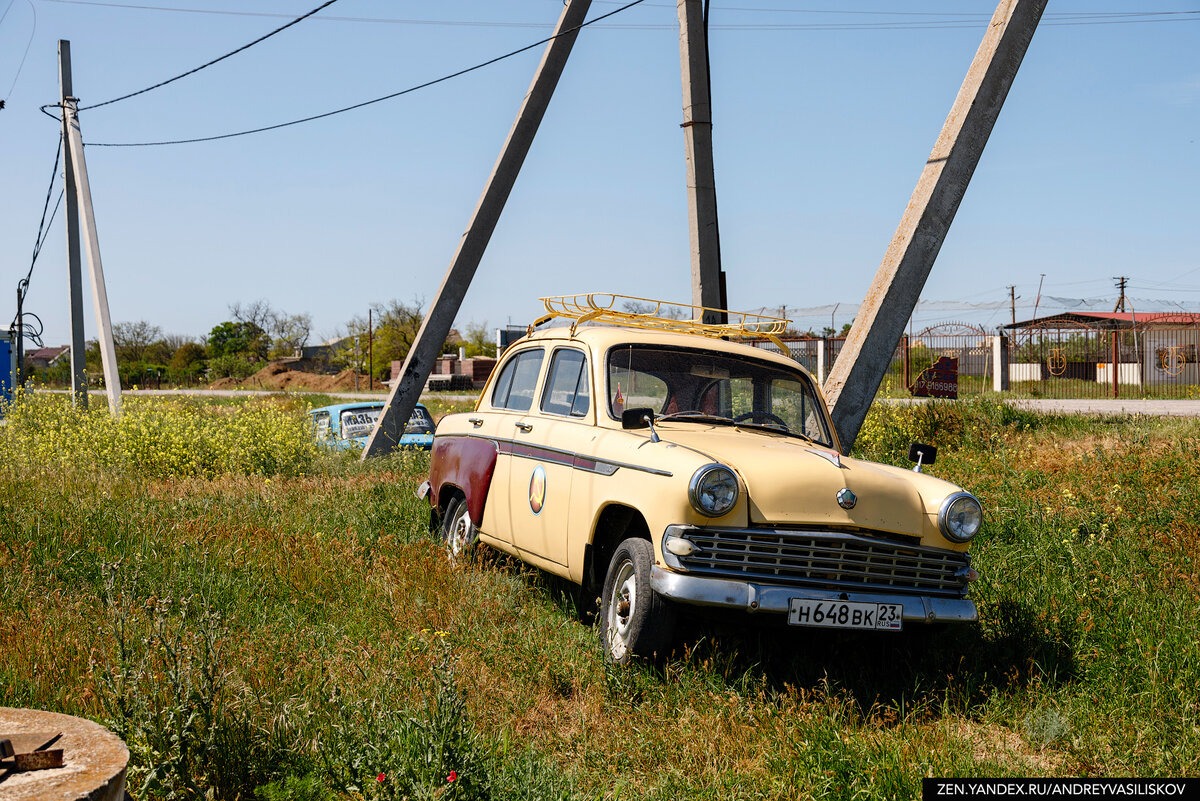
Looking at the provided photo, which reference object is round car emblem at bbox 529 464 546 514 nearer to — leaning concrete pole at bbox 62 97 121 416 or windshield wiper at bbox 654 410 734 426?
windshield wiper at bbox 654 410 734 426

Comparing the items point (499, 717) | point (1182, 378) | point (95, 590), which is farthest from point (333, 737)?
point (1182, 378)

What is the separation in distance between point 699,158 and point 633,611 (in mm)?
6272

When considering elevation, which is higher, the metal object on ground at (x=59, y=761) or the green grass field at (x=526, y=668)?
the metal object on ground at (x=59, y=761)

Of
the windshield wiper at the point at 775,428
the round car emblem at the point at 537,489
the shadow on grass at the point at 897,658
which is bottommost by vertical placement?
the shadow on grass at the point at 897,658

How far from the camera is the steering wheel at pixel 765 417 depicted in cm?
570

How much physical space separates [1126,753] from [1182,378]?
29.9 meters

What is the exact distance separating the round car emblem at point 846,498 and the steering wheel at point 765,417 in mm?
1287

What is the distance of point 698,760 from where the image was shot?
147 inches

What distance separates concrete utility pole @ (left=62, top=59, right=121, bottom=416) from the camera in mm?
15039

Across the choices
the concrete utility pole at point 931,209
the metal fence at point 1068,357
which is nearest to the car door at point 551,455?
the concrete utility pole at point 931,209

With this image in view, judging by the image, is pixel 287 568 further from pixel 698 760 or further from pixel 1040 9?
pixel 1040 9

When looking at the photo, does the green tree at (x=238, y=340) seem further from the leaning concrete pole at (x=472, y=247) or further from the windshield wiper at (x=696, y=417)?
the windshield wiper at (x=696, y=417)

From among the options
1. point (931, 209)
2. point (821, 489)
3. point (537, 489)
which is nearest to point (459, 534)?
point (537, 489)

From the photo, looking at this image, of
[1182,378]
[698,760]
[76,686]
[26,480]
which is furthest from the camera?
[1182,378]
